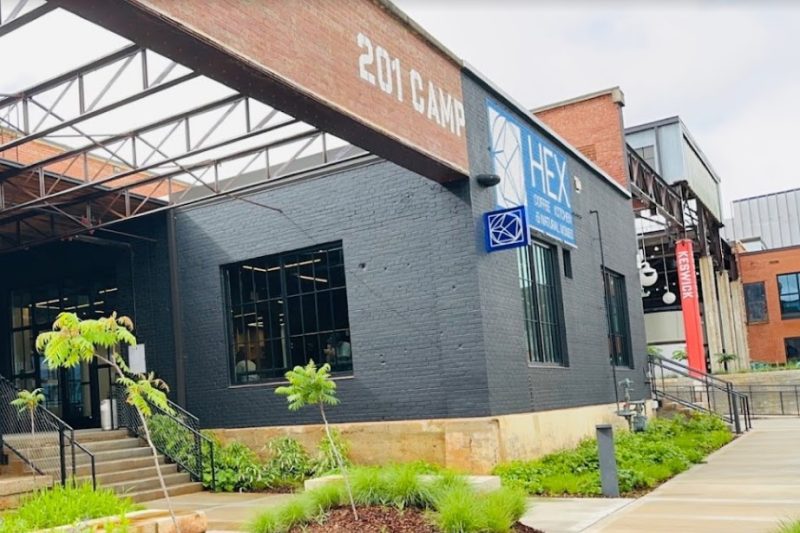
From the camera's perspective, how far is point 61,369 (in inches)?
721

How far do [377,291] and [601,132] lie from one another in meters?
10.5

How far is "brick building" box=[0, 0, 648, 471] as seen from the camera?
1133 centimetres

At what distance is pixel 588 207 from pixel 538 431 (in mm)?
6266

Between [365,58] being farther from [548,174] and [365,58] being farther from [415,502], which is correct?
[548,174]

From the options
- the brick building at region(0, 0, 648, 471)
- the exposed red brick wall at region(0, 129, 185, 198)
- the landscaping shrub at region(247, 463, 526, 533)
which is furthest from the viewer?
the exposed red brick wall at region(0, 129, 185, 198)

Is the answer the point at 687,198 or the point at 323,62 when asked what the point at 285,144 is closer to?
the point at 323,62

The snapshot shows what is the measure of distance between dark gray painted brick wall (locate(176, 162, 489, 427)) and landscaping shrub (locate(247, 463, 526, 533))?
178 inches

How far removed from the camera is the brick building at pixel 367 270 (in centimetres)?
1133

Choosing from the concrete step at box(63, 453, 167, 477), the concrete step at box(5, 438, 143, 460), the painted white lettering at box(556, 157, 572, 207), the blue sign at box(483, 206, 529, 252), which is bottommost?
the concrete step at box(63, 453, 167, 477)

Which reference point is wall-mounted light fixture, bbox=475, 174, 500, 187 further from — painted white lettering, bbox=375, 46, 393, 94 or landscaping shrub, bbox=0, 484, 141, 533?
landscaping shrub, bbox=0, 484, 141, 533

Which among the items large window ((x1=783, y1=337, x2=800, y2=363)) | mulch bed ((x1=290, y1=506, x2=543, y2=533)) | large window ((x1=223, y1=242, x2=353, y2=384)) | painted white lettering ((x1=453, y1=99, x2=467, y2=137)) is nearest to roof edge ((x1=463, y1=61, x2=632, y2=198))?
painted white lettering ((x1=453, y1=99, x2=467, y2=137))

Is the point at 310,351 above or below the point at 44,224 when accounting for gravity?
below

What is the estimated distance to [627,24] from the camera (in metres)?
7.96

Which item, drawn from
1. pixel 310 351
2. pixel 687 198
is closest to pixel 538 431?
pixel 310 351
